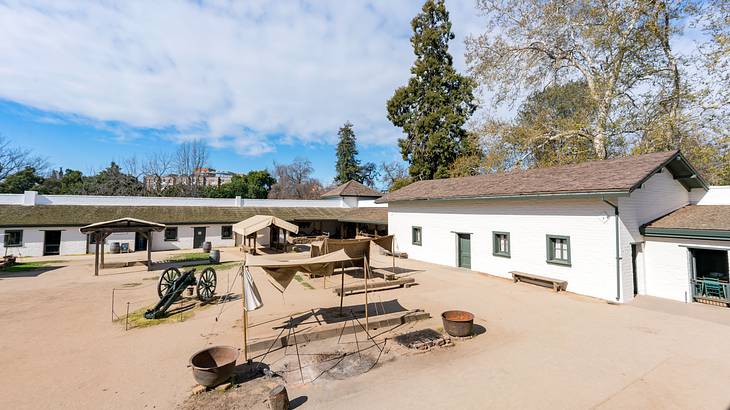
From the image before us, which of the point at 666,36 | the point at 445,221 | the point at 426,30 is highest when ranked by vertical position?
the point at 426,30

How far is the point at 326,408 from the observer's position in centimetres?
514

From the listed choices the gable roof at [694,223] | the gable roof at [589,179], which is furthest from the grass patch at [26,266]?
the gable roof at [694,223]

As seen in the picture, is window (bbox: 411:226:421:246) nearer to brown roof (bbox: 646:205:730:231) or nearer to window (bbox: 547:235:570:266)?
window (bbox: 547:235:570:266)

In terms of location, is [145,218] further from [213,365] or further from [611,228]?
[611,228]

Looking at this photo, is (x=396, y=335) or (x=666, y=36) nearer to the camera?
(x=396, y=335)

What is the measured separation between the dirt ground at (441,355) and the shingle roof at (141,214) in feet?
49.1

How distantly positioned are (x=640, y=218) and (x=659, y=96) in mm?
12915

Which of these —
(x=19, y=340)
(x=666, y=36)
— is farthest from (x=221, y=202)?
(x=666, y=36)

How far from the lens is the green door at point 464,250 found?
17.3m

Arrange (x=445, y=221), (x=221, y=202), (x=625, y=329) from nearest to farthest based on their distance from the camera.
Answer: (x=625, y=329) → (x=445, y=221) → (x=221, y=202)

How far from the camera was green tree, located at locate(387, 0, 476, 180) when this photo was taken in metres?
32.9

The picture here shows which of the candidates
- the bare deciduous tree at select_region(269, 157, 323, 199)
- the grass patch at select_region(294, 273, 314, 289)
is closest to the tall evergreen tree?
the bare deciduous tree at select_region(269, 157, 323, 199)

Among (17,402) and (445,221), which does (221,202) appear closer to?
(445,221)

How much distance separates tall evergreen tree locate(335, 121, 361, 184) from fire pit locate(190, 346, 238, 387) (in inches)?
2041
